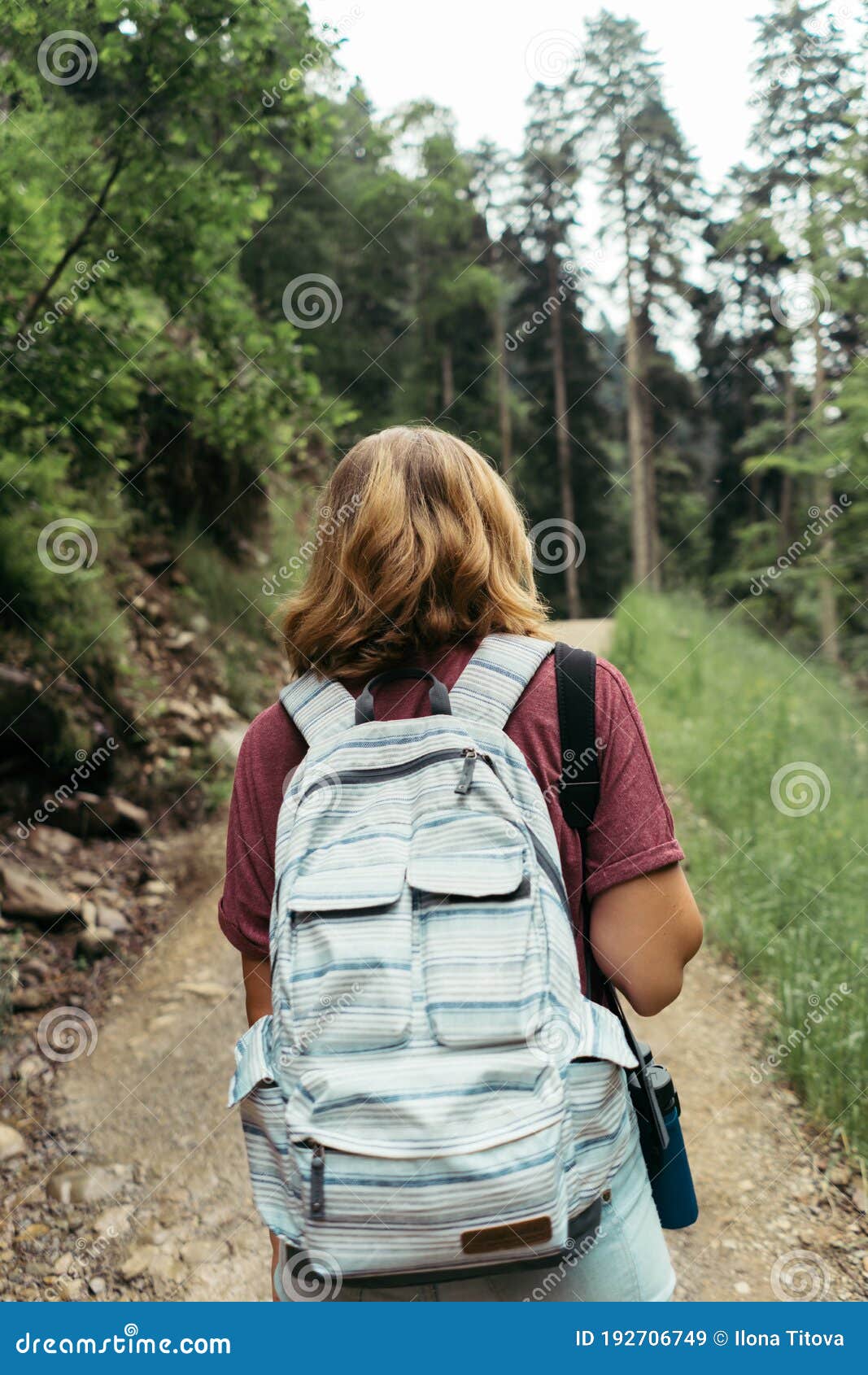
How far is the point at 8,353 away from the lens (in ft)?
15.5

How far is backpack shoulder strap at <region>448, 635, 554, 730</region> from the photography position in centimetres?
136

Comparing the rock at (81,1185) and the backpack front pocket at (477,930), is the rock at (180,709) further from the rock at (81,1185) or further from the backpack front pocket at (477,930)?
the backpack front pocket at (477,930)

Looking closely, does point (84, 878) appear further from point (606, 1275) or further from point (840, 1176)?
point (606, 1275)

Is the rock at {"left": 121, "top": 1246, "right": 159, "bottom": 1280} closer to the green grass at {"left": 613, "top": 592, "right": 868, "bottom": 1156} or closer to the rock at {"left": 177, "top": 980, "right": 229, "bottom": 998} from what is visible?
the rock at {"left": 177, "top": 980, "right": 229, "bottom": 998}

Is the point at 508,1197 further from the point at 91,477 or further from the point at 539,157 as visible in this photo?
the point at 539,157

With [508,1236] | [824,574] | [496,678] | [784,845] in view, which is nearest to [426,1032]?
[508,1236]

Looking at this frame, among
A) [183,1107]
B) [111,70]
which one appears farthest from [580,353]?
[183,1107]

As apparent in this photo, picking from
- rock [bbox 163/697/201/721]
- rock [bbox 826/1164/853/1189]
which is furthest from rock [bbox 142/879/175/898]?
rock [bbox 826/1164/853/1189]

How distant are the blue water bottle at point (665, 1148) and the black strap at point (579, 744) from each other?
Result: 32cm

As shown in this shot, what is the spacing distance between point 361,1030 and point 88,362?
4857 millimetres

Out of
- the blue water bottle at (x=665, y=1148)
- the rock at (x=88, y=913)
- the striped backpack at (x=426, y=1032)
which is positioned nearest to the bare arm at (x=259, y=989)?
the striped backpack at (x=426, y=1032)

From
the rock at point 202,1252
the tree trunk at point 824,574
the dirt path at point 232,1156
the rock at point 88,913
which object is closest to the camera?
the dirt path at point 232,1156

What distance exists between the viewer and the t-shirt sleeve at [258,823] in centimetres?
154

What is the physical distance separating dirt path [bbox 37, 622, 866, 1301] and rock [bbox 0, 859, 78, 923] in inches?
22.0
